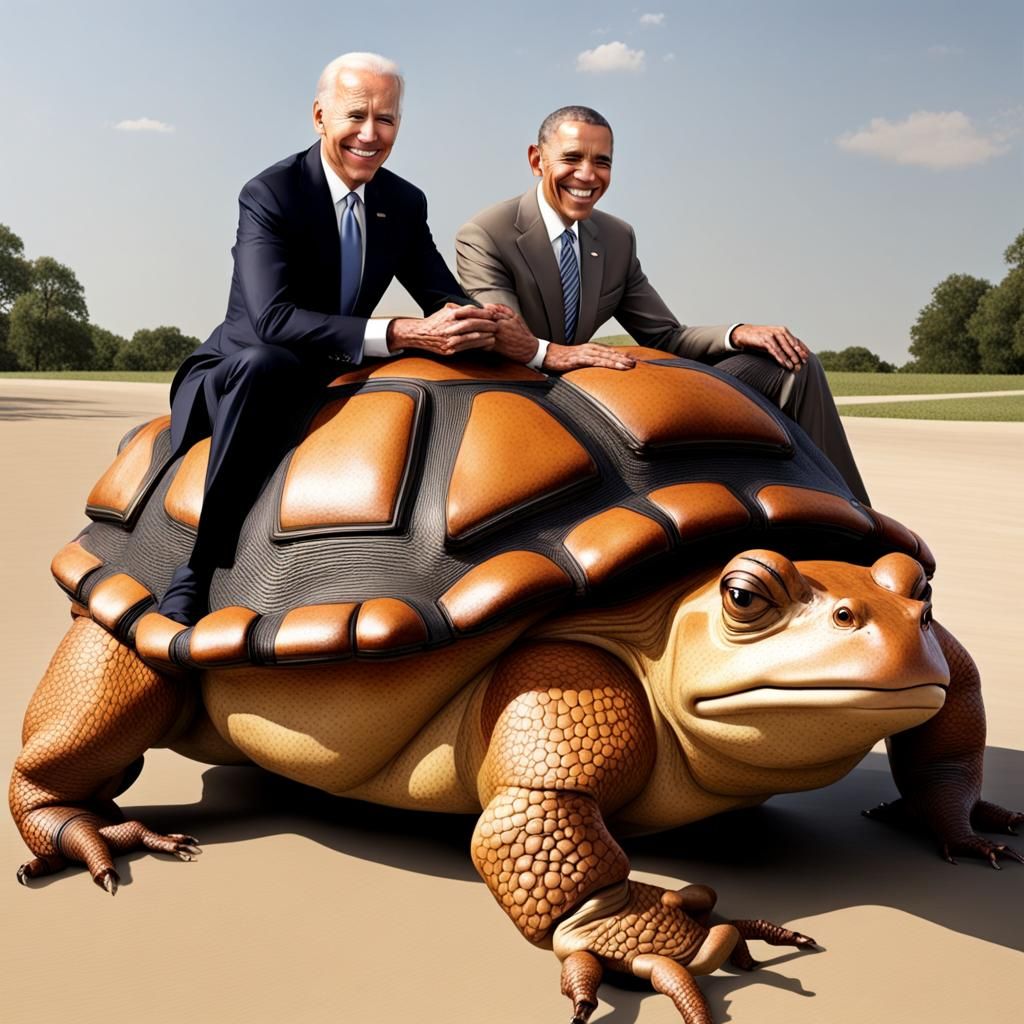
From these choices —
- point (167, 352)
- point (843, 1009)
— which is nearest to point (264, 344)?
point (843, 1009)

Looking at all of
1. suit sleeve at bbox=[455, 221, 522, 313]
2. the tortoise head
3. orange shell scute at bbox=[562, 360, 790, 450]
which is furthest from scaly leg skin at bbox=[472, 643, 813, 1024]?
suit sleeve at bbox=[455, 221, 522, 313]

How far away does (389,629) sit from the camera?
302 centimetres

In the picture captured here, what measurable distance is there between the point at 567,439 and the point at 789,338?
1.22 m

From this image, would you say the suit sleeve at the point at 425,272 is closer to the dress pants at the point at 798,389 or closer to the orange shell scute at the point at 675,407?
the orange shell scute at the point at 675,407

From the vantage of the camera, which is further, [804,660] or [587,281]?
[587,281]

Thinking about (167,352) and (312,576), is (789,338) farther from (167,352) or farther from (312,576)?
(167,352)

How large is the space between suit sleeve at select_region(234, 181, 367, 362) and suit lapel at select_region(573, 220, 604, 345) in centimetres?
132

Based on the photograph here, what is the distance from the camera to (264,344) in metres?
3.70

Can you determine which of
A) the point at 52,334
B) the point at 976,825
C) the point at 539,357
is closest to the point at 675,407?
the point at 539,357

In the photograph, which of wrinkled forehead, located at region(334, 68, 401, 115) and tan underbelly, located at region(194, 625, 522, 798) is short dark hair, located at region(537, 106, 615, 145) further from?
tan underbelly, located at region(194, 625, 522, 798)

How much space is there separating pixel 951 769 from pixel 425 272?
7.87 feet

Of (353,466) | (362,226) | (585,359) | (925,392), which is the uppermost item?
(362,226)

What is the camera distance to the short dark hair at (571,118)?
4.54m

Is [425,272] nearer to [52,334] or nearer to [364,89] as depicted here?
[364,89]
